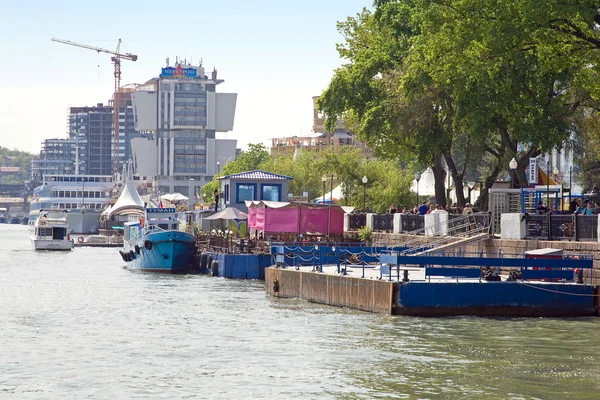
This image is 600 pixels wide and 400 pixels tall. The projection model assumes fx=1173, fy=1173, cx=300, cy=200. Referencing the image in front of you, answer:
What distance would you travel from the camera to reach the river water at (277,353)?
25906 mm

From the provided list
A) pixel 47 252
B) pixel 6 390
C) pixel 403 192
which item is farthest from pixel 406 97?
pixel 47 252

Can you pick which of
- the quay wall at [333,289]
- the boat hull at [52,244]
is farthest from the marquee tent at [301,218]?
the boat hull at [52,244]

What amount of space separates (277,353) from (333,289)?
12.5m

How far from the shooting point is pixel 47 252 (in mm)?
108938

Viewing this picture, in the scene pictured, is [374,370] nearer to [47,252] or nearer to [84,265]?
[84,265]

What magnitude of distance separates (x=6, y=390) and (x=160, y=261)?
4633 centimetres

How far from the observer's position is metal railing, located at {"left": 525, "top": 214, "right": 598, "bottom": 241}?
43.8m

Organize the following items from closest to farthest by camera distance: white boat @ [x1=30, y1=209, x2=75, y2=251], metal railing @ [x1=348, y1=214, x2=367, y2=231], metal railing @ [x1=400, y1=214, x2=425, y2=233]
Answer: metal railing @ [x1=400, y1=214, x2=425, y2=233], metal railing @ [x1=348, y1=214, x2=367, y2=231], white boat @ [x1=30, y1=209, x2=75, y2=251]

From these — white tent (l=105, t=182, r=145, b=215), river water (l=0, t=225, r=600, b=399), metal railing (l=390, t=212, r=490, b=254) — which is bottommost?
river water (l=0, t=225, r=600, b=399)

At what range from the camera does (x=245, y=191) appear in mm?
76562

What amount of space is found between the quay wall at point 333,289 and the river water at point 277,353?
0.58m

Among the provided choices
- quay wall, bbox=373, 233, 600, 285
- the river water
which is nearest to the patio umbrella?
quay wall, bbox=373, 233, 600, 285

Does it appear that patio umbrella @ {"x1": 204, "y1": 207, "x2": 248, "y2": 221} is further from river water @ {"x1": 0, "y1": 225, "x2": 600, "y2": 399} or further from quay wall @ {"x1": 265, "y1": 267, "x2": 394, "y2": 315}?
river water @ {"x1": 0, "y1": 225, "x2": 600, "y2": 399}

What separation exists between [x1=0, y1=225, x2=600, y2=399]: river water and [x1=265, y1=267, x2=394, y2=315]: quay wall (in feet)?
1.90
